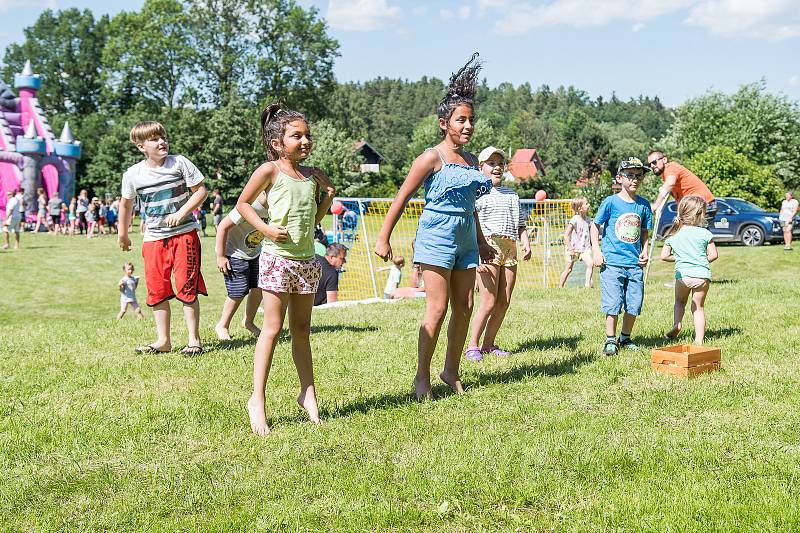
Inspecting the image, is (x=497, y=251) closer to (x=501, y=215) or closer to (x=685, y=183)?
(x=501, y=215)

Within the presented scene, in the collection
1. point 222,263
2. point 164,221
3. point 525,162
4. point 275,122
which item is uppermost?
point 525,162

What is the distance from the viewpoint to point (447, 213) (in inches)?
203

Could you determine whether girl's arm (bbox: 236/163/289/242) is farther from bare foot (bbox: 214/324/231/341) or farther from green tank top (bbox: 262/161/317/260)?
bare foot (bbox: 214/324/231/341)

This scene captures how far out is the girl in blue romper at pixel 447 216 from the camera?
5.12m

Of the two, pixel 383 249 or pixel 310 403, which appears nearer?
pixel 310 403

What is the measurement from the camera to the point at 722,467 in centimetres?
390

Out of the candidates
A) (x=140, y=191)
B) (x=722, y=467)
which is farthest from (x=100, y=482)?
(x=140, y=191)

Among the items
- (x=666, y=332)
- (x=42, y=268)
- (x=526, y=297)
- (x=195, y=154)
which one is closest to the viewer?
(x=666, y=332)

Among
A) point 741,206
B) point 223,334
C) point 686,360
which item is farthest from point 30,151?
point 686,360

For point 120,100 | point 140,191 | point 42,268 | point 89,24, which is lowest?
point 42,268

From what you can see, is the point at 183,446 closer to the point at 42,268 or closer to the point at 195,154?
the point at 42,268

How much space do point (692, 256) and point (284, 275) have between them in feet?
14.8

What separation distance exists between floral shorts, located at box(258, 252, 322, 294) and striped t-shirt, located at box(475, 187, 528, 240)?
9.07 ft

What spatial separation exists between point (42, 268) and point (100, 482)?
771 inches
